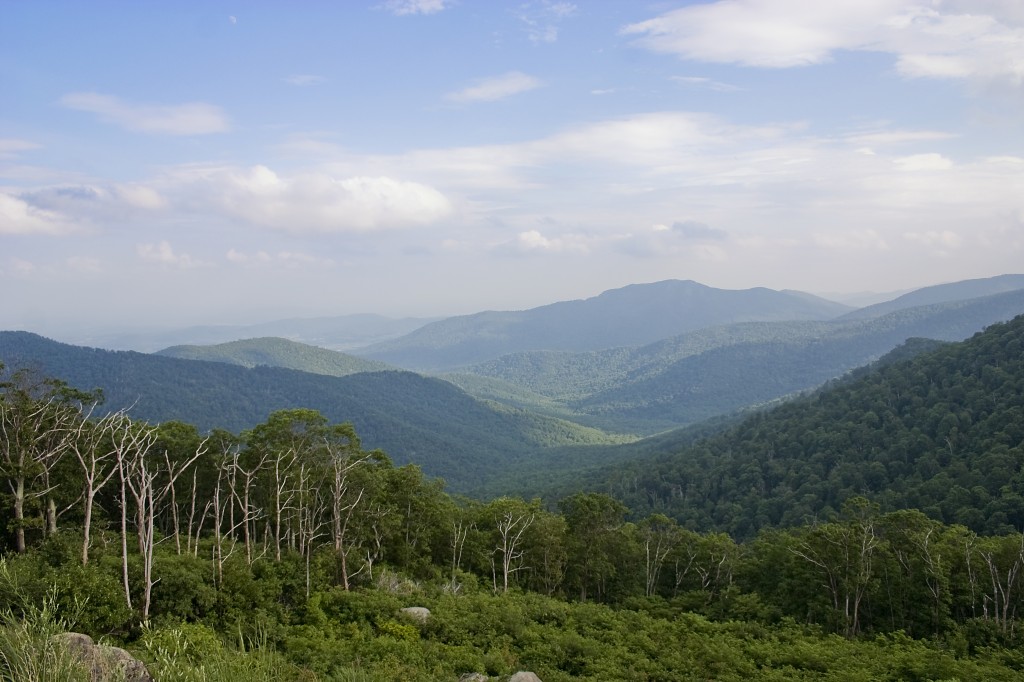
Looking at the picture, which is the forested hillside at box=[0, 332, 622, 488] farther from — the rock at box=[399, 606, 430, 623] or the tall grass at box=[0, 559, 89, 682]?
the tall grass at box=[0, 559, 89, 682]

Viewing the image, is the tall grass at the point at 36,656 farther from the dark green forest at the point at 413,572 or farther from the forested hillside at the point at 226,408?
the forested hillside at the point at 226,408

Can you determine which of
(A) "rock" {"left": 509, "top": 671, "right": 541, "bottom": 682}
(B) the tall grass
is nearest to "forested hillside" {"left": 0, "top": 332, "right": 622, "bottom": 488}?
(A) "rock" {"left": 509, "top": 671, "right": 541, "bottom": 682}

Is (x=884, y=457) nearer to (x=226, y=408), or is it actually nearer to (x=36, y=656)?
(x=36, y=656)

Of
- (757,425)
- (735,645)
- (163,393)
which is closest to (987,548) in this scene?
(735,645)

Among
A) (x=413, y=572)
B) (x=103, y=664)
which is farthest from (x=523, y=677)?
(x=413, y=572)

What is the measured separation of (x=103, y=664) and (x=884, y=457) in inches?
3014

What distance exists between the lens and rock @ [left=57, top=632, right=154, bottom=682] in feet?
21.0

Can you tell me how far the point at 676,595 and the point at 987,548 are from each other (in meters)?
15.0

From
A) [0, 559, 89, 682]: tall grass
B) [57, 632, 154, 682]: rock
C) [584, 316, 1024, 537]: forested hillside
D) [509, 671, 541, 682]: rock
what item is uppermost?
[0, 559, 89, 682]: tall grass

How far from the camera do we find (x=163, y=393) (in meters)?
180

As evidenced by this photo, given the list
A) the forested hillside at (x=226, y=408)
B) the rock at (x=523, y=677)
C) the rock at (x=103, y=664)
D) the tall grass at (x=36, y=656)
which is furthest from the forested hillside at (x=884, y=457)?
the forested hillside at (x=226, y=408)

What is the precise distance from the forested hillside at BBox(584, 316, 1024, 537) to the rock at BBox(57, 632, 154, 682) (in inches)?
2136

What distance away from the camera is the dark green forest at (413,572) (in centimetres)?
1905

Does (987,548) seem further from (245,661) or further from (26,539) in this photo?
(26,539)
